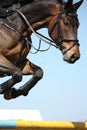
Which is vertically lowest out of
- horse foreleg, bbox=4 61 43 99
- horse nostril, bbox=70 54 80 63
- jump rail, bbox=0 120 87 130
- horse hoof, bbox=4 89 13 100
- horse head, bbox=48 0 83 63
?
jump rail, bbox=0 120 87 130

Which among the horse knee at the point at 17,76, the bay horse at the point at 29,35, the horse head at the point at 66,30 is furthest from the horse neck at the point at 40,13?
the horse knee at the point at 17,76

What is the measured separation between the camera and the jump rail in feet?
19.1

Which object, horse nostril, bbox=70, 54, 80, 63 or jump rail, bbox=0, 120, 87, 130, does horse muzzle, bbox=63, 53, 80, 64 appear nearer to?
horse nostril, bbox=70, 54, 80, 63

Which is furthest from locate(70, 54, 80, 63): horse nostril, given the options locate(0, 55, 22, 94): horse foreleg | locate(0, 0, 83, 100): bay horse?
locate(0, 55, 22, 94): horse foreleg

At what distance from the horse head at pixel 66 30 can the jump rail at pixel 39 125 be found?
1305 mm

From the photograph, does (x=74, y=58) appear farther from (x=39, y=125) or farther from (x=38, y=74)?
(x=39, y=125)

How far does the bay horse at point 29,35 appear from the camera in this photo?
24.5 feet

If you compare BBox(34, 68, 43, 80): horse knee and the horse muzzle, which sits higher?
the horse muzzle

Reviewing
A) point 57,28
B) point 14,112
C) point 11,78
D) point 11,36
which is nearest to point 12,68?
point 11,78

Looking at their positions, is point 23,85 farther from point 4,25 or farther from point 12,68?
point 4,25

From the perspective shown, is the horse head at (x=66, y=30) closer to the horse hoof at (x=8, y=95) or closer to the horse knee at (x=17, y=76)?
the horse knee at (x=17, y=76)

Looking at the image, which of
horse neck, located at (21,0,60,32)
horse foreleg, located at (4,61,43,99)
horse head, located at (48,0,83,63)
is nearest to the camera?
horse head, located at (48,0,83,63)

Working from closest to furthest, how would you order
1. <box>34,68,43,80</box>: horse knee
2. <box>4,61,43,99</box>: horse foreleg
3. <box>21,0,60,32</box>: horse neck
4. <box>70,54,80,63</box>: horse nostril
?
<box>70,54,80,63</box>: horse nostril
<box>4,61,43,99</box>: horse foreleg
<box>34,68,43,80</box>: horse knee
<box>21,0,60,32</box>: horse neck

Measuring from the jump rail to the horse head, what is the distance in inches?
51.4
